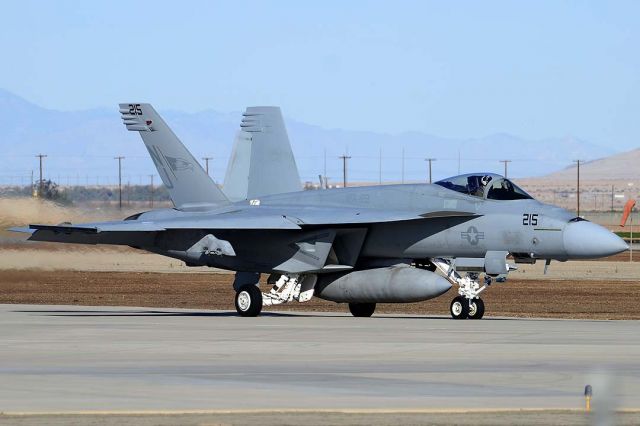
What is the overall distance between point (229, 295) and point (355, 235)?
12205 mm

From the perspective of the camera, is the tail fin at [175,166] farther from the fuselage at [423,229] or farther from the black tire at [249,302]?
the black tire at [249,302]

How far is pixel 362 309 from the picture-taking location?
91.5 ft

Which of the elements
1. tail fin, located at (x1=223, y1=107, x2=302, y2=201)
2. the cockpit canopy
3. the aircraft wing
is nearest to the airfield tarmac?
the aircraft wing

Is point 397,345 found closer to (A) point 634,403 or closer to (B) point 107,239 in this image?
(A) point 634,403

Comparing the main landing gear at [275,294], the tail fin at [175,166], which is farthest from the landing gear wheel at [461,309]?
the tail fin at [175,166]

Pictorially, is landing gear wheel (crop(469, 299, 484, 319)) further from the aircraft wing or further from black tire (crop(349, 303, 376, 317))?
black tire (crop(349, 303, 376, 317))

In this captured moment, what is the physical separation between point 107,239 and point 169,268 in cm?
3255

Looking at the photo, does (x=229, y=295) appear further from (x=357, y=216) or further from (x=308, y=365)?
(x=308, y=365)

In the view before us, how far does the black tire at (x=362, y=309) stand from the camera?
27844 millimetres

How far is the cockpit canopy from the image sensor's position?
1014 inches

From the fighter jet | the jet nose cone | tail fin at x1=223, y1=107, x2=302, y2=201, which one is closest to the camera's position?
the jet nose cone

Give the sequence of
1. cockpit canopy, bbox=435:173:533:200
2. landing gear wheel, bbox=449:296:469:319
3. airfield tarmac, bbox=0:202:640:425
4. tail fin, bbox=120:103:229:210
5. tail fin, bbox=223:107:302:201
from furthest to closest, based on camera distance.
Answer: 1. tail fin, bbox=223:107:302:201
2. tail fin, bbox=120:103:229:210
3. cockpit canopy, bbox=435:173:533:200
4. landing gear wheel, bbox=449:296:469:319
5. airfield tarmac, bbox=0:202:640:425

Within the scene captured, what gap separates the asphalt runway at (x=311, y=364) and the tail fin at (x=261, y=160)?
264 inches

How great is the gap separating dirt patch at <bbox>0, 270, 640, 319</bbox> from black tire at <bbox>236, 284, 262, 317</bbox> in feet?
15.9
